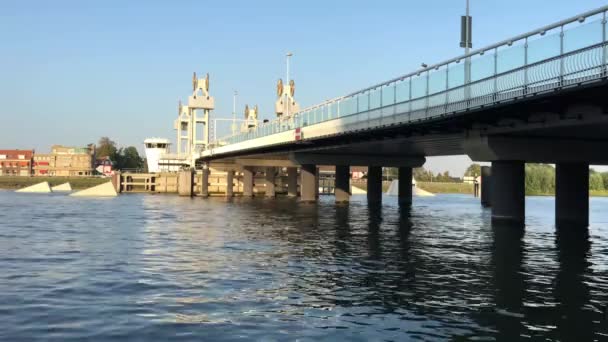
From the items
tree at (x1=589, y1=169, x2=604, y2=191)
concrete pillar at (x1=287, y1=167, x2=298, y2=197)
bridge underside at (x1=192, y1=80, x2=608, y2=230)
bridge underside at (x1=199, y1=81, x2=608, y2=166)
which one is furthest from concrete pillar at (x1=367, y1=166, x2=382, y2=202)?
tree at (x1=589, y1=169, x2=604, y2=191)

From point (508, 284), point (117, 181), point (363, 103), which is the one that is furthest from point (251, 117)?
point (508, 284)

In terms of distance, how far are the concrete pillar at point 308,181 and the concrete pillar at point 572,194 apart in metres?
34.8

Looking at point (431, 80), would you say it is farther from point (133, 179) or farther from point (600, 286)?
point (133, 179)

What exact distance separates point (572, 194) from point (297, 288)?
3648cm

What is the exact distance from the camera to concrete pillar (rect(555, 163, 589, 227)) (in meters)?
45.5

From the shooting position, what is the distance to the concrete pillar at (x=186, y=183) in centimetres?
11394

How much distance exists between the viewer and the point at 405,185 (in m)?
83.8

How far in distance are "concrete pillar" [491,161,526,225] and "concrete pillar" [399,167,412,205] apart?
39.0 m

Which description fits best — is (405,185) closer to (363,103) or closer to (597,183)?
(363,103)

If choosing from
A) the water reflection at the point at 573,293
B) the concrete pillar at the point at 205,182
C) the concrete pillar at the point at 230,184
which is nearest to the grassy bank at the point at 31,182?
the concrete pillar at the point at 230,184

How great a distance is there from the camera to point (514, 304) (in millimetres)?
14969

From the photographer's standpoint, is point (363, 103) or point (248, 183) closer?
point (363, 103)

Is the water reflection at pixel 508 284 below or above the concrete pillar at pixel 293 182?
below

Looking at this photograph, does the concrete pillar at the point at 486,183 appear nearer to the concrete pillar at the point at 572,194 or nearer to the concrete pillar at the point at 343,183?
the concrete pillar at the point at 343,183
